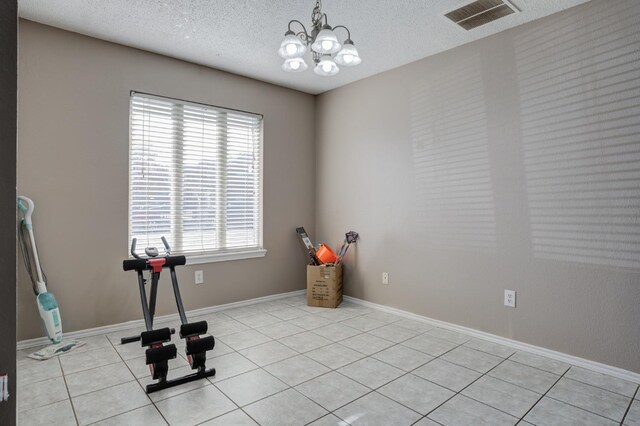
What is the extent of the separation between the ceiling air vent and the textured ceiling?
2.2 inches

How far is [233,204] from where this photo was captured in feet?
13.3

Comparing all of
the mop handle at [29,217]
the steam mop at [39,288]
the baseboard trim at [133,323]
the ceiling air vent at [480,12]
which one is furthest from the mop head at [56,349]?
the ceiling air vent at [480,12]

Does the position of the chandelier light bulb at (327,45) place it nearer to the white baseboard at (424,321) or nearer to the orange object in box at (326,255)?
the orange object in box at (326,255)

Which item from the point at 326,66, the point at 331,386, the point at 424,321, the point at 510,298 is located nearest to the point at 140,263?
the point at 331,386

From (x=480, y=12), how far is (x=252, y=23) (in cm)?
173

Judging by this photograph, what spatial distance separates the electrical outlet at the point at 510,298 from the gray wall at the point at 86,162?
272 centimetres

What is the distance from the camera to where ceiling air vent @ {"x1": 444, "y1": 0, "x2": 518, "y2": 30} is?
2.57 m

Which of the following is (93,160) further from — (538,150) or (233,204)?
(538,150)

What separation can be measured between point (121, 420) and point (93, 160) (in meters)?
2.18

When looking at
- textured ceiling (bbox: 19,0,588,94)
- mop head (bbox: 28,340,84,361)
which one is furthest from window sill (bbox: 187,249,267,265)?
textured ceiling (bbox: 19,0,588,94)

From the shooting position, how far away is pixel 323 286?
4.01 metres

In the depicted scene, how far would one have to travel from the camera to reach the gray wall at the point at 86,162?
9.36ft

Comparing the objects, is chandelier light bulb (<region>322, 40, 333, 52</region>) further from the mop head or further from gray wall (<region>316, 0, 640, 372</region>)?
the mop head
